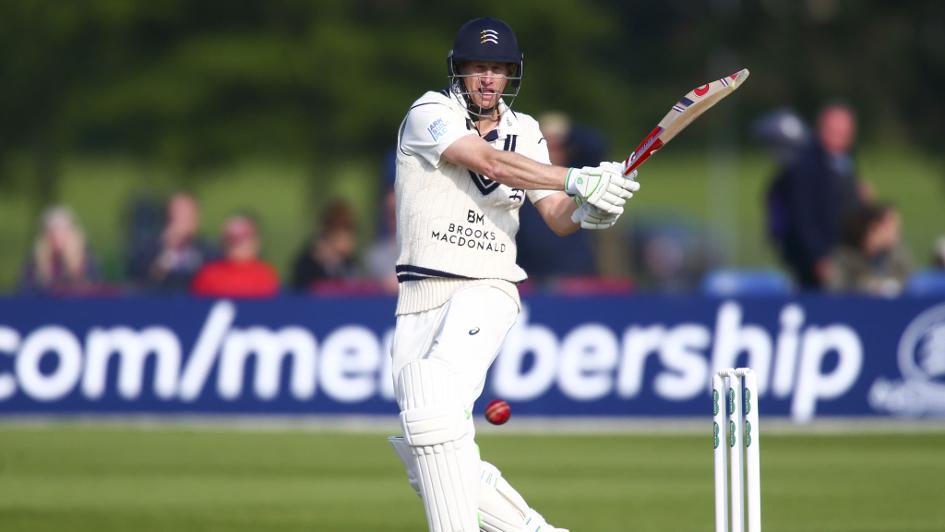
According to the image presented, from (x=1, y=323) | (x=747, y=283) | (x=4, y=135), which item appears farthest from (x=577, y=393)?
(x=4, y=135)

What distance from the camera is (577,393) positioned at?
12.6 metres

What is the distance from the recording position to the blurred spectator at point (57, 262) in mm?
13930

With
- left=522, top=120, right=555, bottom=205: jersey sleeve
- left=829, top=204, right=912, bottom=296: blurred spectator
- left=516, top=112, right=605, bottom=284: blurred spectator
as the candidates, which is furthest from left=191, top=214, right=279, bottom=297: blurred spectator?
left=522, top=120, right=555, bottom=205: jersey sleeve

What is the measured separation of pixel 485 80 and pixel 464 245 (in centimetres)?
60

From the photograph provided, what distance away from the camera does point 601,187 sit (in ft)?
19.8

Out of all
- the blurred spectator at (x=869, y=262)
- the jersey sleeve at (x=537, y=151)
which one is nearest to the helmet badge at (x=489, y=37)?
the jersey sleeve at (x=537, y=151)

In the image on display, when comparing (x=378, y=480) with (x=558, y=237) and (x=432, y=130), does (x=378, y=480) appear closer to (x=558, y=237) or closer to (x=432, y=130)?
(x=558, y=237)

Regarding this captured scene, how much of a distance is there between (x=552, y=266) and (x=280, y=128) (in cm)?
1421

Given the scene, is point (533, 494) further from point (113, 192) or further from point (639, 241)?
point (113, 192)

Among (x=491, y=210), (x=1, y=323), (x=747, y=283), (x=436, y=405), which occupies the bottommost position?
(x=436, y=405)

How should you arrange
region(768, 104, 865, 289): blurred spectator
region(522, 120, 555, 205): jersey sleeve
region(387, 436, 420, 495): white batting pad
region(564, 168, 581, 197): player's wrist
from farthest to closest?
region(768, 104, 865, 289): blurred spectator < region(522, 120, 555, 205): jersey sleeve < region(387, 436, 420, 495): white batting pad < region(564, 168, 581, 197): player's wrist

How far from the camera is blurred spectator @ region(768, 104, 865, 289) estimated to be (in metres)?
13.2

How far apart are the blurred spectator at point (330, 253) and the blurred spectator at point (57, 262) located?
1.70m

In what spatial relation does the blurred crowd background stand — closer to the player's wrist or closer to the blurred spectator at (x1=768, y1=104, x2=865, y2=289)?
the blurred spectator at (x1=768, y1=104, x2=865, y2=289)
